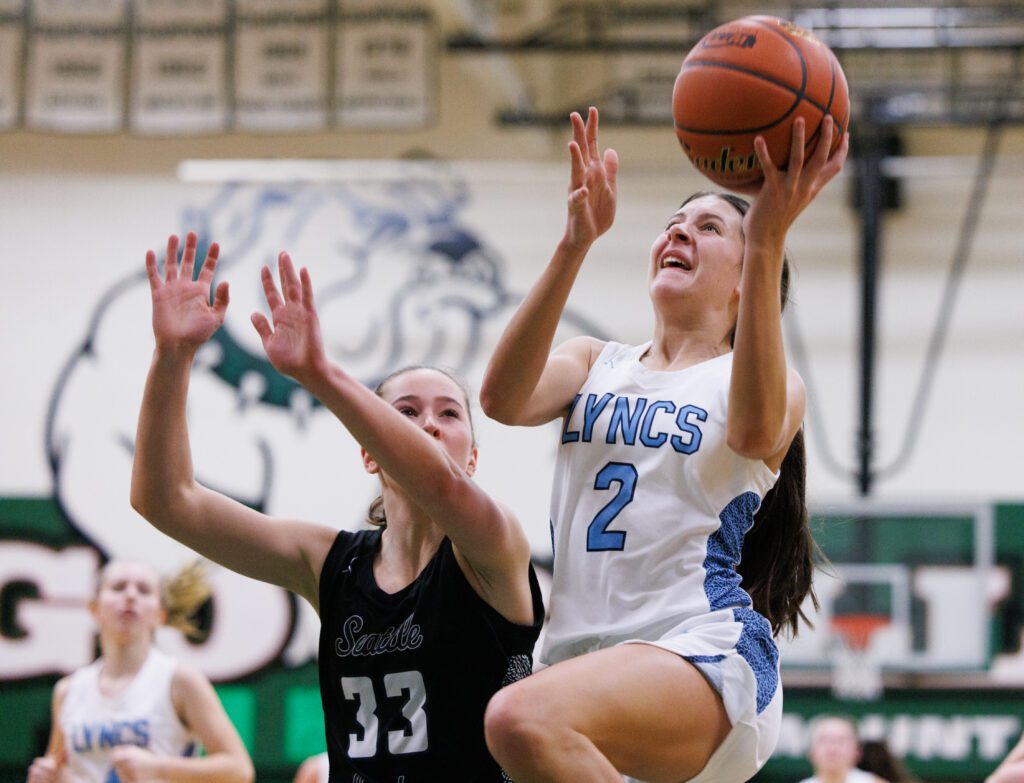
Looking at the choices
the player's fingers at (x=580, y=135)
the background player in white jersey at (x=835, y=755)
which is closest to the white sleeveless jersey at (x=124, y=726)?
the player's fingers at (x=580, y=135)

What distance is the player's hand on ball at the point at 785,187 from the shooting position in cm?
285

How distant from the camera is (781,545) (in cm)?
344

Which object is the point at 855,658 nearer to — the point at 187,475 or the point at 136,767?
the point at 136,767

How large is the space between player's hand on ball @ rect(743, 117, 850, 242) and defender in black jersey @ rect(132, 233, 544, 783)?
0.77 metres

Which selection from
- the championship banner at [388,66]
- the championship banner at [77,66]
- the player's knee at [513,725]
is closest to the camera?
the player's knee at [513,725]

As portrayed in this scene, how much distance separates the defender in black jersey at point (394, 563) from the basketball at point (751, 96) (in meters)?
0.81

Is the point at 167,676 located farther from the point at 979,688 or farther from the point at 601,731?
the point at 979,688

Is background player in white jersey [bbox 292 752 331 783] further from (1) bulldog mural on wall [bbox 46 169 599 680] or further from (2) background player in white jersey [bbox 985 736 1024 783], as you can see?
(2) background player in white jersey [bbox 985 736 1024 783]

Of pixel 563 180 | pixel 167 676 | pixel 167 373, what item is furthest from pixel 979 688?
pixel 167 373

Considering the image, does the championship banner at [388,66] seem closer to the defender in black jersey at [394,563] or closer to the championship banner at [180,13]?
the championship banner at [180,13]

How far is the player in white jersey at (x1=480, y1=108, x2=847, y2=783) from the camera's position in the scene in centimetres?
282

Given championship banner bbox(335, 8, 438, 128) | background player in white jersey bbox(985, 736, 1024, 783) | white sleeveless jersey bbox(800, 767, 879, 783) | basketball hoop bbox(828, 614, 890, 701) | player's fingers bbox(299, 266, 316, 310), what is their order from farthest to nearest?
1. championship banner bbox(335, 8, 438, 128)
2. basketball hoop bbox(828, 614, 890, 701)
3. white sleeveless jersey bbox(800, 767, 879, 783)
4. background player in white jersey bbox(985, 736, 1024, 783)
5. player's fingers bbox(299, 266, 316, 310)

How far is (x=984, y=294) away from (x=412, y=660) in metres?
8.36

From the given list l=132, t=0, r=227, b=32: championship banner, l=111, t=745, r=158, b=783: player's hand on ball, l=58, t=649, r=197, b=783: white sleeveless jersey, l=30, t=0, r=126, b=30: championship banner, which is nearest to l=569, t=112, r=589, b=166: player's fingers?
l=111, t=745, r=158, b=783: player's hand on ball
